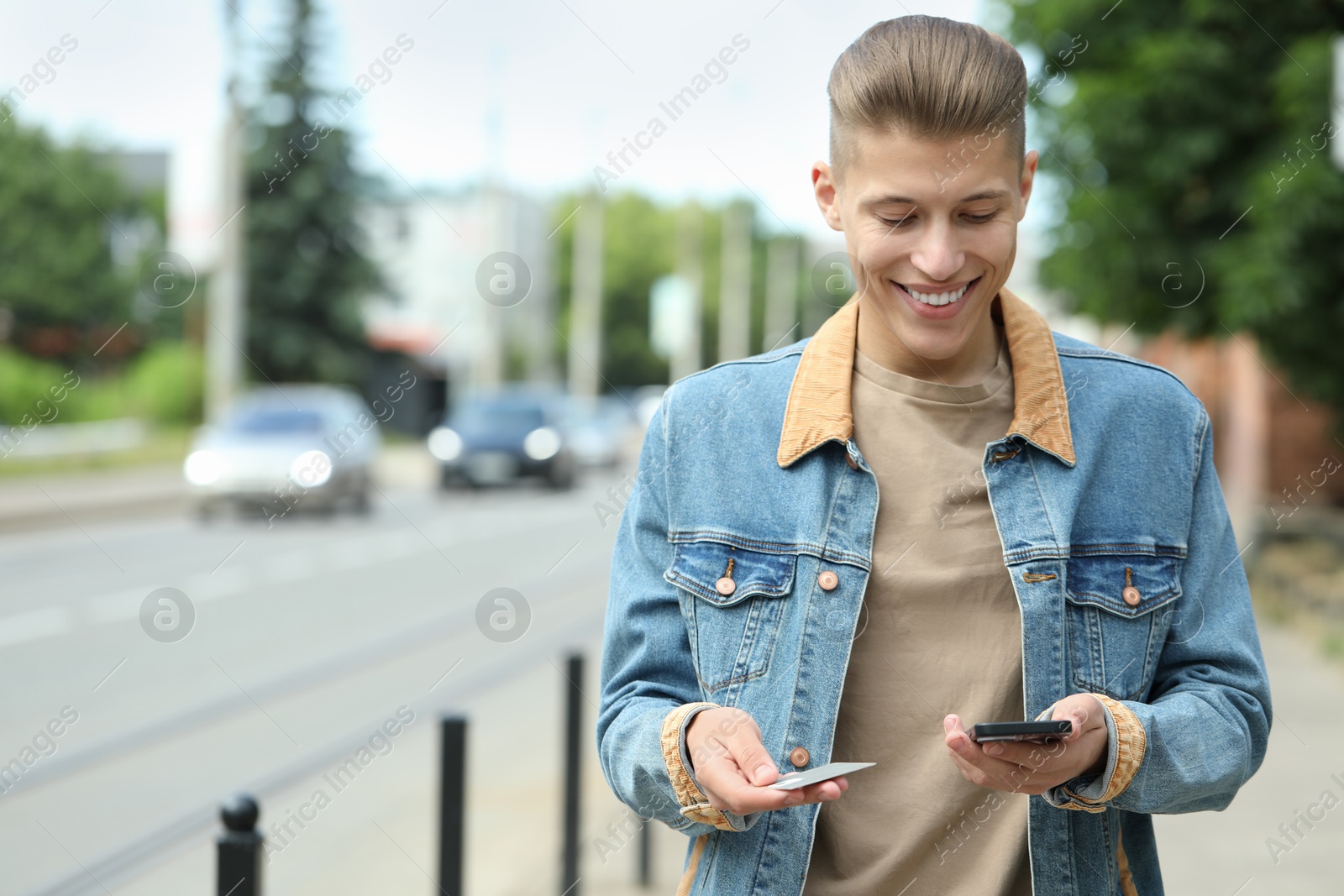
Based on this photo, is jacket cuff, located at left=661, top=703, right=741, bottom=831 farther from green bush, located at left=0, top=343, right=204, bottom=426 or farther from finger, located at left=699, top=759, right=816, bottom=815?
green bush, located at left=0, top=343, right=204, bottom=426

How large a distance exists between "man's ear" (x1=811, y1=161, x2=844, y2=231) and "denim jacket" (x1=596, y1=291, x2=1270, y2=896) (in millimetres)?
183

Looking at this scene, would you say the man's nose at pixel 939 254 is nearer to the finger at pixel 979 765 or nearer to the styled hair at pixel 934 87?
the styled hair at pixel 934 87

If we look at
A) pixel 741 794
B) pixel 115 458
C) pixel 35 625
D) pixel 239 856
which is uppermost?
pixel 115 458

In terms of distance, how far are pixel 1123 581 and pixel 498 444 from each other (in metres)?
Result: 22.9

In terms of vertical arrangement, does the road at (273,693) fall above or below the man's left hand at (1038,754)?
below

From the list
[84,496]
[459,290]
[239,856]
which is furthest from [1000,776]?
[459,290]

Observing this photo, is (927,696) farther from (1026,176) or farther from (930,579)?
(1026,176)

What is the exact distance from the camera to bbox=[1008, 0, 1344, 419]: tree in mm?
9297

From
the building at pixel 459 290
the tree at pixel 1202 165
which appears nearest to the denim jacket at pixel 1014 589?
the tree at pixel 1202 165

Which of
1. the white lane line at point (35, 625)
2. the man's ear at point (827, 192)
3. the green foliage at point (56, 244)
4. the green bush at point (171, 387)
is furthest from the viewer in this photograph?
the green foliage at point (56, 244)

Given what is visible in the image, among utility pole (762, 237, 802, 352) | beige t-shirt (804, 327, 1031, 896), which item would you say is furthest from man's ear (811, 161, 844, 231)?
utility pole (762, 237, 802, 352)

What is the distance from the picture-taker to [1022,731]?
1433 mm

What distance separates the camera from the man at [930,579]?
1613mm

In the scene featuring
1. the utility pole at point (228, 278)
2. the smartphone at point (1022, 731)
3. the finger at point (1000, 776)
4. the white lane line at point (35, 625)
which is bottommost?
the white lane line at point (35, 625)
